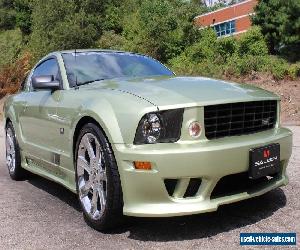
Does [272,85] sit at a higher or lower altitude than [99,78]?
lower

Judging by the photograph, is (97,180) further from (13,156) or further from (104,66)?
(13,156)

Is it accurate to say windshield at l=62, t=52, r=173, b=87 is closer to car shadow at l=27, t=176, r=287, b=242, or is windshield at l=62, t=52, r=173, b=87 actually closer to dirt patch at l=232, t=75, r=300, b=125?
car shadow at l=27, t=176, r=287, b=242

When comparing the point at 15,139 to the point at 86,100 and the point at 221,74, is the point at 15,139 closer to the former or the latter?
the point at 86,100

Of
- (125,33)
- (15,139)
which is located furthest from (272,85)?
(125,33)

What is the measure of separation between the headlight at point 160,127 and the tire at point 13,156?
2.85 metres

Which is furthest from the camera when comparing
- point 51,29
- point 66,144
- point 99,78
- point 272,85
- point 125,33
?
point 125,33

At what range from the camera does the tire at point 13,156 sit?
19.5 feet

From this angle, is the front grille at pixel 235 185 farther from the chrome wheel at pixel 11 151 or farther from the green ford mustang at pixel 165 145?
the chrome wheel at pixel 11 151

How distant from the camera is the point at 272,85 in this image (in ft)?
48.9

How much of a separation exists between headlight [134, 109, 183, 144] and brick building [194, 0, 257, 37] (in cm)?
5240

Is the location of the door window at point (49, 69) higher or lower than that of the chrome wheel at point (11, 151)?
higher

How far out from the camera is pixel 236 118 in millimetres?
3709

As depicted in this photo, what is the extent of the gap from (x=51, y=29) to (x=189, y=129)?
35446 millimetres

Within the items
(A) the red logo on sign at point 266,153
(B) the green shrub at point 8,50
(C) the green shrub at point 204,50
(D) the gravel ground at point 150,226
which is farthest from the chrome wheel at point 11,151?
(B) the green shrub at point 8,50
